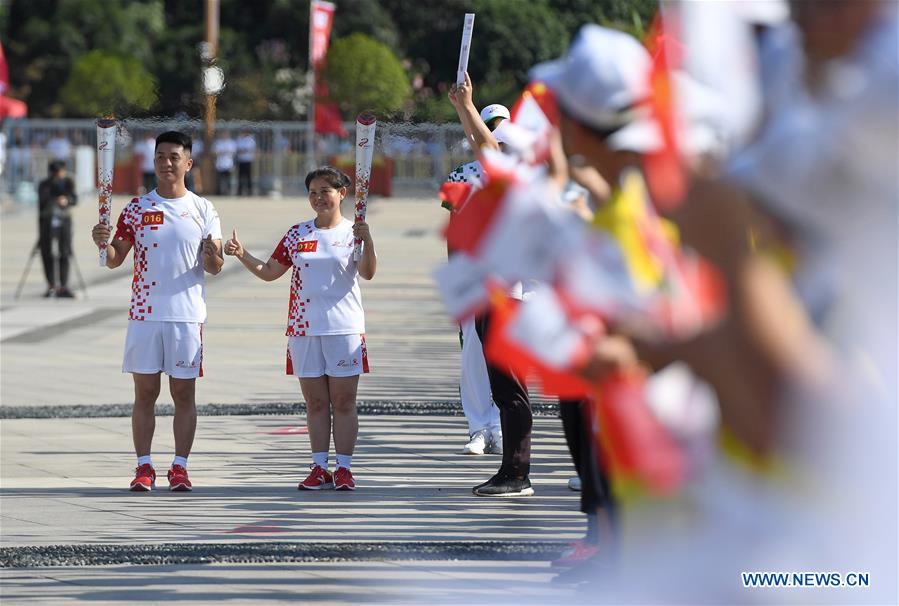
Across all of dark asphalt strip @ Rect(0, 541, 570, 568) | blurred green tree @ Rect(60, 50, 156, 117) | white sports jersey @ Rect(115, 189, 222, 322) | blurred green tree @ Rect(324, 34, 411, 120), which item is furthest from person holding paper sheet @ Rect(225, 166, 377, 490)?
blurred green tree @ Rect(60, 50, 156, 117)

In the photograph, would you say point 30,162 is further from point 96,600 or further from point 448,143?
point 96,600

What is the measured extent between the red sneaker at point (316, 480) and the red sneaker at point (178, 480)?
0.52 m

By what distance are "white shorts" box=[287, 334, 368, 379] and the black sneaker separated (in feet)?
2.54

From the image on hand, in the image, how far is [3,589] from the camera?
19.2 ft

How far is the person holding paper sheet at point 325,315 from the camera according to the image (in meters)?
7.70

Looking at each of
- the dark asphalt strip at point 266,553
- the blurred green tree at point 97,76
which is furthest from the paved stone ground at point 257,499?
the blurred green tree at point 97,76

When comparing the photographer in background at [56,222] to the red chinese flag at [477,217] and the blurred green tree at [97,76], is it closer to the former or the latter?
the red chinese flag at [477,217]

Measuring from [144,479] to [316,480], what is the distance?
2.55ft

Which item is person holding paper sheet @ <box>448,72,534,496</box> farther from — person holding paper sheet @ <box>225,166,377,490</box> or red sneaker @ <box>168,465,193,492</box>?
red sneaker @ <box>168,465,193,492</box>

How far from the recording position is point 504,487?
7.50 meters

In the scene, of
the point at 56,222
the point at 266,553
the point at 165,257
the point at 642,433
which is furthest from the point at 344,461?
the point at 56,222

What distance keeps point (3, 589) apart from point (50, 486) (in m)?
2.00

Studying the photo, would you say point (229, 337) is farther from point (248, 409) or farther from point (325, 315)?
point (325, 315)

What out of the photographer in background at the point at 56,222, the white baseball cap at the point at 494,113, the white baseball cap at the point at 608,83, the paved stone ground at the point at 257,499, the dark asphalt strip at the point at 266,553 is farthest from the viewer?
the photographer in background at the point at 56,222
